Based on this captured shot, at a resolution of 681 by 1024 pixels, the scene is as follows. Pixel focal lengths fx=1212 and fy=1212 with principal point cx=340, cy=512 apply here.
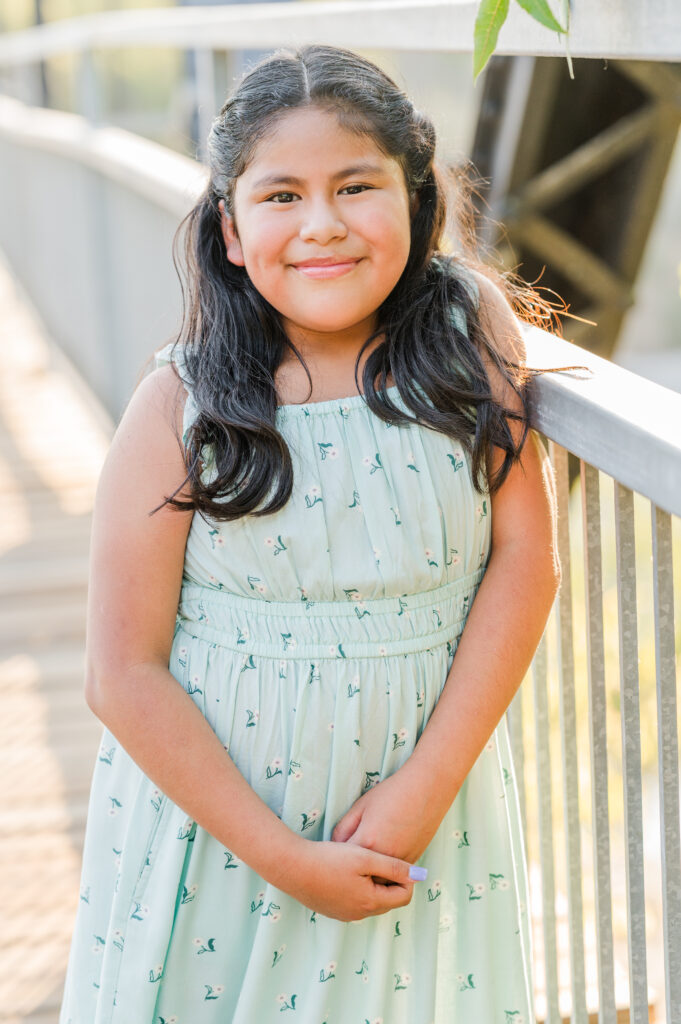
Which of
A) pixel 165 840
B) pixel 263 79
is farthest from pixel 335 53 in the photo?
pixel 165 840

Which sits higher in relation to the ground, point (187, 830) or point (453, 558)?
point (453, 558)

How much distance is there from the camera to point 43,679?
309 centimetres

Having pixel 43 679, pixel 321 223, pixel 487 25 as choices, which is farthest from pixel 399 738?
pixel 43 679

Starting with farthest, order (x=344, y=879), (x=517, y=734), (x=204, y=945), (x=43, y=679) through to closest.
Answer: (x=43, y=679), (x=517, y=734), (x=204, y=945), (x=344, y=879)

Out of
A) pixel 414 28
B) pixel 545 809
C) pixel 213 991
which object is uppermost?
pixel 414 28

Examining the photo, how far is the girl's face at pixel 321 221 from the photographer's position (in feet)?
4.25

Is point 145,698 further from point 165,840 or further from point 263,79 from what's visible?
point 263,79

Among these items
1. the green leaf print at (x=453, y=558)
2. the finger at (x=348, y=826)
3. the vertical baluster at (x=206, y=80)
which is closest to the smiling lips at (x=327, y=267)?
the green leaf print at (x=453, y=558)

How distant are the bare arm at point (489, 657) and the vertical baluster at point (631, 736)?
208 millimetres

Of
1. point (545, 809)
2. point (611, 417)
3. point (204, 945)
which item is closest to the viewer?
point (611, 417)

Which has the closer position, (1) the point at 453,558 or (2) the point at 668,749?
(2) the point at 668,749

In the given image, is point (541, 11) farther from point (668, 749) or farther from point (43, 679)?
point (43, 679)

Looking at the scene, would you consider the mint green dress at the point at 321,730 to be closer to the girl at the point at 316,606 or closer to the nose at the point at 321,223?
the girl at the point at 316,606

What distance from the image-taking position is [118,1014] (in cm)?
136
